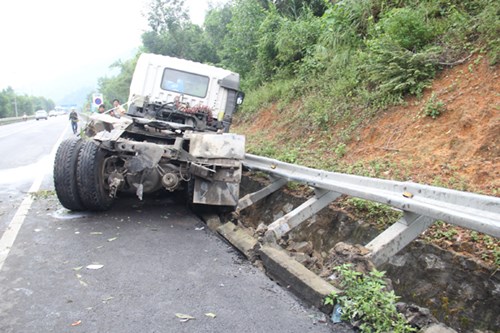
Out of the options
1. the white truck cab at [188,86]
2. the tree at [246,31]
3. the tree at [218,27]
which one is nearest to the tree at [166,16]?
the tree at [218,27]

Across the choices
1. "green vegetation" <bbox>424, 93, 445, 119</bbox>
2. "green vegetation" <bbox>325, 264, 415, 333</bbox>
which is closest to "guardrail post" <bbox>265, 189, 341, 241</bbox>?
"green vegetation" <bbox>325, 264, 415, 333</bbox>

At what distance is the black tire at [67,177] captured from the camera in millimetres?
5230

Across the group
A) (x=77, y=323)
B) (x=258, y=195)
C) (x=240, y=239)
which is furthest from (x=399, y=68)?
(x=77, y=323)

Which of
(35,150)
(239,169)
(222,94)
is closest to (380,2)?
(222,94)

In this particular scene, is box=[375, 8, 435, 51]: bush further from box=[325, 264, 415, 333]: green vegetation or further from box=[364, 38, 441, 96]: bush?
box=[325, 264, 415, 333]: green vegetation

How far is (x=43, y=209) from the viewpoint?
5.78 metres

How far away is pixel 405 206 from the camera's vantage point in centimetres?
323

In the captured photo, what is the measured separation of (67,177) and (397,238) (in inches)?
163

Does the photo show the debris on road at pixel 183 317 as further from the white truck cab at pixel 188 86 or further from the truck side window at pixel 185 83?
the truck side window at pixel 185 83

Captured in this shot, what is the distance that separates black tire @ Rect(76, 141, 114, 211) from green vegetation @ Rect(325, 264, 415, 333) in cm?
346

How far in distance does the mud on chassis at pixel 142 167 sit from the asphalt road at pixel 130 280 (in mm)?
392

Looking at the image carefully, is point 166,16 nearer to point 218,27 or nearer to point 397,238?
point 218,27

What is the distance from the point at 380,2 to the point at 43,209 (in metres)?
7.64

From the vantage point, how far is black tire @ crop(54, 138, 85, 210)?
5.23 m
